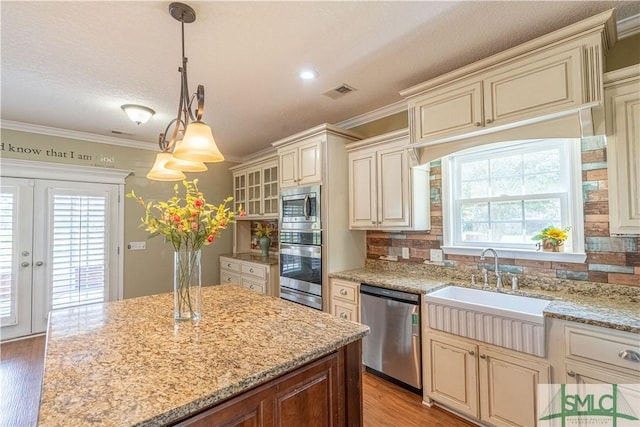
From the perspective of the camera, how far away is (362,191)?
311 centimetres

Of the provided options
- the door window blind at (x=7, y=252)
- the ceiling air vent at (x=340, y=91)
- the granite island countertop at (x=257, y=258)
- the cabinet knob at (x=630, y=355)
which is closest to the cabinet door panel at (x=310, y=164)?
the ceiling air vent at (x=340, y=91)

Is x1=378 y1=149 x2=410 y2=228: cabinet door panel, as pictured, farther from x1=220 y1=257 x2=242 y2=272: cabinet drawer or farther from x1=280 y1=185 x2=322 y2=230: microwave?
x1=220 y1=257 x2=242 y2=272: cabinet drawer

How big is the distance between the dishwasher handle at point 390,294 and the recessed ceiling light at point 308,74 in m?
1.84

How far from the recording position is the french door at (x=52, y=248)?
354 centimetres

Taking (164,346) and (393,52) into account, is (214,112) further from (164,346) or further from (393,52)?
(164,346)

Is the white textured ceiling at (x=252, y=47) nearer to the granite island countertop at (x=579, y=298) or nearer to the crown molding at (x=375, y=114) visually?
the crown molding at (x=375, y=114)

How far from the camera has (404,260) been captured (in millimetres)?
3066

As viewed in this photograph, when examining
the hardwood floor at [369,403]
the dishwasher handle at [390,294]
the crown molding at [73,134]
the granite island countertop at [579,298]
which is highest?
the crown molding at [73,134]

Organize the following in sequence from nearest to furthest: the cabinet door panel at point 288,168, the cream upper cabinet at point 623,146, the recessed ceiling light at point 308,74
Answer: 1. the cream upper cabinet at point 623,146
2. the recessed ceiling light at point 308,74
3. the cabinet door panel at point 288,168

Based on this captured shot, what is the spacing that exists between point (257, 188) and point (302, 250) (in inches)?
69.3

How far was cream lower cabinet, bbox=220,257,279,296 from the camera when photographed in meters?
3.91

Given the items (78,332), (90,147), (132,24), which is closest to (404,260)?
(78,332)

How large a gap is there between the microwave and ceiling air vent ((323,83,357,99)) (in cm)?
89

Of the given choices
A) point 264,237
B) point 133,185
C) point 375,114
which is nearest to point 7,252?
point 133,185
